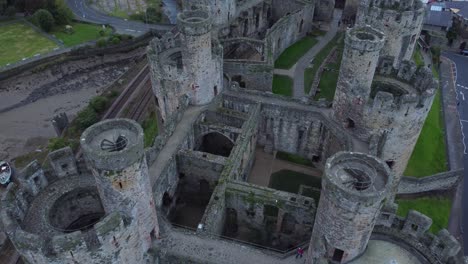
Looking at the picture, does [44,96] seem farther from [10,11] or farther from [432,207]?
[432,207]

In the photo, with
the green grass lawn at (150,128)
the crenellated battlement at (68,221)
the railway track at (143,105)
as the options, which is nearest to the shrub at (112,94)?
the railway track at (143,105)

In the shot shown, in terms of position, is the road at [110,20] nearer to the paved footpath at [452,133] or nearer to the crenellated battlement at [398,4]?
the crenellated battlement at [398,4]

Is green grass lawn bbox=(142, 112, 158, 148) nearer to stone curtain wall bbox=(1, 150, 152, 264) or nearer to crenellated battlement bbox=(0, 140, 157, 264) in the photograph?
crenellated battlement bbox=(0, 140, 157, 264)

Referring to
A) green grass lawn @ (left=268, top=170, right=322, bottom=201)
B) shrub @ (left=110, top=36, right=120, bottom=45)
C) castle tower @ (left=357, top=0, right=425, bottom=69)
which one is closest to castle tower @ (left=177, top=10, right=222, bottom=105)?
green grass lawn @ (left=268, top=170, right=322, bottom=201)

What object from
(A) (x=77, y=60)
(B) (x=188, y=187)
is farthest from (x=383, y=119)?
(A) (x=77, y=60)

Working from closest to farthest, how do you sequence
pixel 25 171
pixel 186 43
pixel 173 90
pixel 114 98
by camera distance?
pixel 25 171, pixel 186 43, pixel 173 90, pixel 114 98

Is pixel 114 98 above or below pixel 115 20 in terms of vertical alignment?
below

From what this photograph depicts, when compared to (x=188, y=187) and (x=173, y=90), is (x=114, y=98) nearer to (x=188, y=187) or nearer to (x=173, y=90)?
(x=173, y=90)
